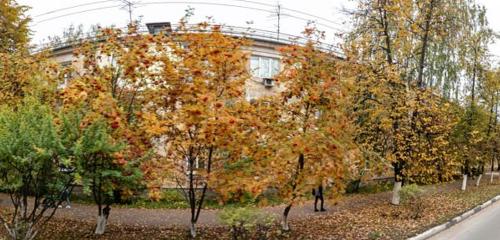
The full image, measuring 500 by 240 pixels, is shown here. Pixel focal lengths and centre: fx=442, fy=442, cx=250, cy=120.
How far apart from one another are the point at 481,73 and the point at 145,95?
74.1 feet

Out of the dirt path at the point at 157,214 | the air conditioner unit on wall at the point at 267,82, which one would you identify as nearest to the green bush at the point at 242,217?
the dirt path at the point at 157,214

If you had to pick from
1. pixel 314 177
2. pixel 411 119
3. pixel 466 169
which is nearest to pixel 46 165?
pixel 314 177

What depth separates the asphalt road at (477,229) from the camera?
1200 centimetres

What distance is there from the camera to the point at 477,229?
519 inches

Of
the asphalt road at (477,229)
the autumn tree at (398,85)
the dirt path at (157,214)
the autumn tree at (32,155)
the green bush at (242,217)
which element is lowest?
the dirt path at (157,214)

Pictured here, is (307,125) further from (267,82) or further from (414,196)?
(267,82)

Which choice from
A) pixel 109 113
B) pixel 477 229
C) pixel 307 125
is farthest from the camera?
pixel 477 229

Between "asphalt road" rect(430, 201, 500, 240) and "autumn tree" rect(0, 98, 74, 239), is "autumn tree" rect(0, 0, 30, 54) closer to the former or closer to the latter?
"autumn tree" rect(0, 98, 74, 239)

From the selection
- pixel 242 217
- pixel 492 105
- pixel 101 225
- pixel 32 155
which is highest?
pixel 492 105

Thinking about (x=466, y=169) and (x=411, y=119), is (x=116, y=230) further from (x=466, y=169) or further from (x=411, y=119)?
(x=466, y=169)

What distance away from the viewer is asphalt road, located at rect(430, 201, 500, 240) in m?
12.0

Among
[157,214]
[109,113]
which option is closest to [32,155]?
[109,113]

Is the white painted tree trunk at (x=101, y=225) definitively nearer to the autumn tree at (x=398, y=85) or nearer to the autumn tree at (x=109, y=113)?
the autumn tree at (x=109, y=113)

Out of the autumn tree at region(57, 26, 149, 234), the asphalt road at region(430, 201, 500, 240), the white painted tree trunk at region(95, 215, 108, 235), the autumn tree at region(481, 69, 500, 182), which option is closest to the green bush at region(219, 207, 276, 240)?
the autumn tree at region(57, 26, 149, 234)
